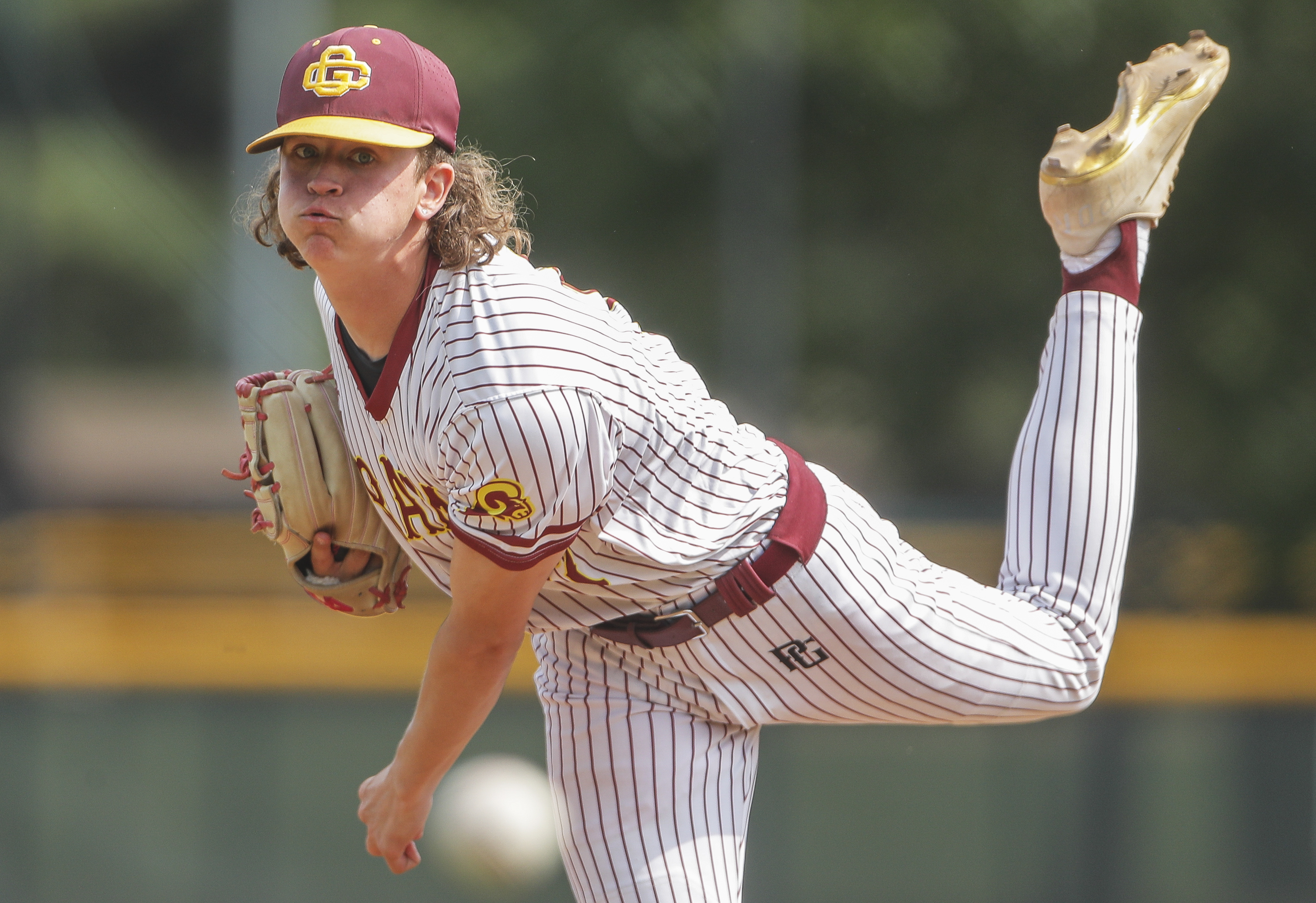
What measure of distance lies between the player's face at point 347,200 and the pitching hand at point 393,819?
21.7 inches

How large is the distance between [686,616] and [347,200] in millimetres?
508

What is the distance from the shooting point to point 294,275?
129 inches

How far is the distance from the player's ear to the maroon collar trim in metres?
0.04

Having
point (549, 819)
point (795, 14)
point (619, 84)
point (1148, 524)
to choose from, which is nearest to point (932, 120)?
point (795, 14)

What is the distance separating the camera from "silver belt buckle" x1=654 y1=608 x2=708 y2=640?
1.37 meters

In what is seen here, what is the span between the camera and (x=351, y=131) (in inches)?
44.9

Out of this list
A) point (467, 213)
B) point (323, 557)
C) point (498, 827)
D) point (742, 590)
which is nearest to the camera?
point (467, 213)

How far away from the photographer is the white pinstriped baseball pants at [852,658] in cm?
141

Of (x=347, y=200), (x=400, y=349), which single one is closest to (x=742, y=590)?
(x=400, y=349)

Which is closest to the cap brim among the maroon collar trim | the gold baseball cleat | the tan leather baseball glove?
the maroon collar trim

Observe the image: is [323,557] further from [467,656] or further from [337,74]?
[337,74]

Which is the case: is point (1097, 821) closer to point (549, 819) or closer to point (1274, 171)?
point (549, 819)

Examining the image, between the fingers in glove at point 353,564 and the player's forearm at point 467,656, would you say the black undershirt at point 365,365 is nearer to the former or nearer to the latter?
the player's forearm at point 467,656

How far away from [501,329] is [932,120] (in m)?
2.46
